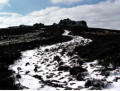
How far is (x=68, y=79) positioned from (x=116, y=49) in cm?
764

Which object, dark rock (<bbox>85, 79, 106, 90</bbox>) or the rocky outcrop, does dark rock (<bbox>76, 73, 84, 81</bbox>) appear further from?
the rocky outcrop

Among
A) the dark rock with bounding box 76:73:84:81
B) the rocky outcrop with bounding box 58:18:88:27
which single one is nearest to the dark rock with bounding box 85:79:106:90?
the dark rock with bounding box 76:73:84:81

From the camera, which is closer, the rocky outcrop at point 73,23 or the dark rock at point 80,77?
the dark rock at point 80,77

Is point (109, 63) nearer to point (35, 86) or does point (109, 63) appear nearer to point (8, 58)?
point (35, 86)

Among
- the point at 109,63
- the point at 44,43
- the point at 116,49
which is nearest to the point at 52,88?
the point at 109,63

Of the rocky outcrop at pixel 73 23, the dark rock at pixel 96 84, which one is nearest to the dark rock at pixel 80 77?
the dark rock at pixel 96 84

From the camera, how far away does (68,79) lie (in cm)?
1214

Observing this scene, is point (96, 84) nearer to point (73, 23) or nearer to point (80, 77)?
point (80, 77)

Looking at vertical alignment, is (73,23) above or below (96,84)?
above

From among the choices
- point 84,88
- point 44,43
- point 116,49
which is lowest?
point 84,88

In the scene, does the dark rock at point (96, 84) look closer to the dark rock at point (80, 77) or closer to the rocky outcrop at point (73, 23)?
the dark rock at point (80, 77)

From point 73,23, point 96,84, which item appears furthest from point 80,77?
point 73,23

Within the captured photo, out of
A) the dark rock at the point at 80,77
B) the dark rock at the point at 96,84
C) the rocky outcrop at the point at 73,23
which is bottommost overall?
the dark rock at the point at 96,84

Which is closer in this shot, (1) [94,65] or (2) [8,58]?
(1) [94,65]
